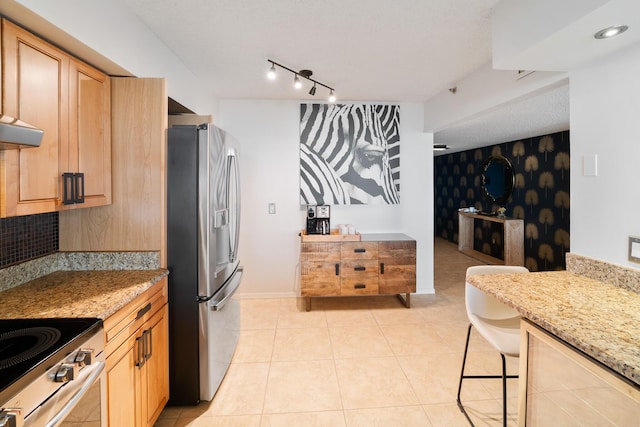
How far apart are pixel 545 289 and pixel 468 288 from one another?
1.60 ft

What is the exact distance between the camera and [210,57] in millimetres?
2609

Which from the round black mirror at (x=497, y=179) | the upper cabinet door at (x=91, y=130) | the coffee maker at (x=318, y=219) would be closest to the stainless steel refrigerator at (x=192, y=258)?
the upper cabinet door at (x=91, y=130)

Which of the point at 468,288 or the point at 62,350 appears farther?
the point at 468,288

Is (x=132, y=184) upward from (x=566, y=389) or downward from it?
upward

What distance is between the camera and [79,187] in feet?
5.22

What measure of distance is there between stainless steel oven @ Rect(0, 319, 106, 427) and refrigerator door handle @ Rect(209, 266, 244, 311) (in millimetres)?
784

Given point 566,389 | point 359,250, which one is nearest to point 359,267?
point 359,250

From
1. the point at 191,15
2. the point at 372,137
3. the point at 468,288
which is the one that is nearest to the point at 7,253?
the point at 191,15

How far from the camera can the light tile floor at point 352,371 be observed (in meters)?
1.91

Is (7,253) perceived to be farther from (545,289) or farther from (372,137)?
(372,137)

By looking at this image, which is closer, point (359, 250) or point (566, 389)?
point (566, 389)

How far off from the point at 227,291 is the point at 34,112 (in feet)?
4.91

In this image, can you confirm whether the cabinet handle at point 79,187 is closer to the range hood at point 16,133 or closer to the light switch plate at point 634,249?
the range hood at point 16,133

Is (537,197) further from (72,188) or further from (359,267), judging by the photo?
(72,188)
